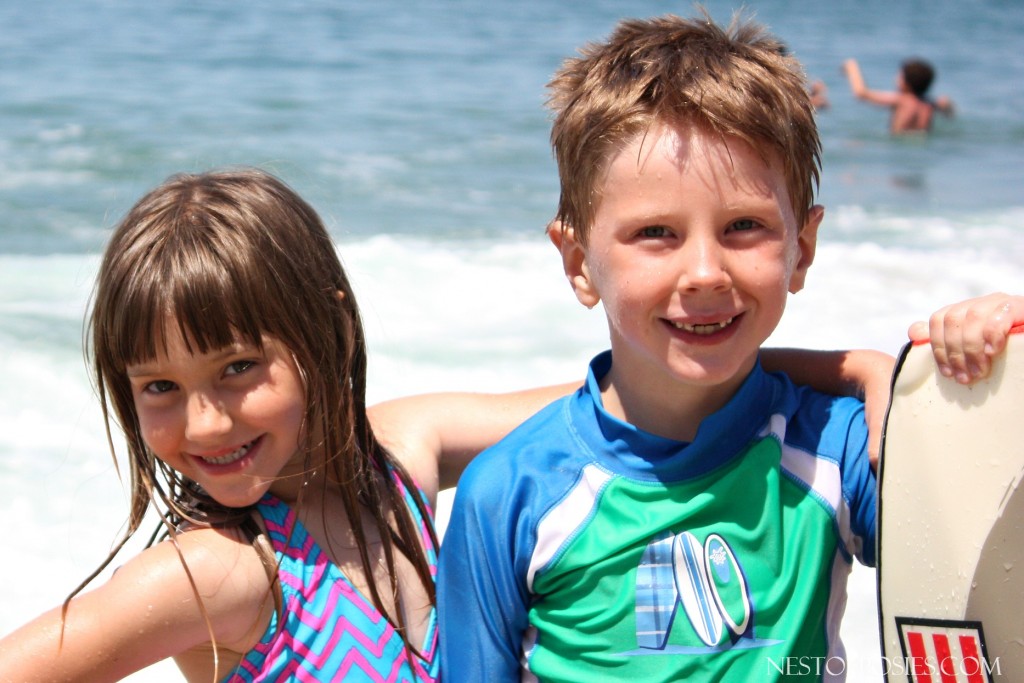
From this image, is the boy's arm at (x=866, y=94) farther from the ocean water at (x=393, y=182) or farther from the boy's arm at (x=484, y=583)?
the boy's arm at (x=484, y=583)

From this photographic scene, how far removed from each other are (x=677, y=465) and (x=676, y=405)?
0.12 meters

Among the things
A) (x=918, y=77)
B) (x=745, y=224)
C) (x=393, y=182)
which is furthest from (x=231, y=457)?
(x=918, y=77)

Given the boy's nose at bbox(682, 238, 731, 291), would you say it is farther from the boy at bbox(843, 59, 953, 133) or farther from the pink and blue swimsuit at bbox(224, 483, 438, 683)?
the boy at bbox(843, 59, 953, 133)

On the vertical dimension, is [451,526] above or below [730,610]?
above

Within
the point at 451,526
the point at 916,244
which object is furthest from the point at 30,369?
the point at 916,244

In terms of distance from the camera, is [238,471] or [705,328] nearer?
[705,328]

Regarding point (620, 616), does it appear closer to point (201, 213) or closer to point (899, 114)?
point (201, 213)

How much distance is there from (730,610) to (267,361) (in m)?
0.81

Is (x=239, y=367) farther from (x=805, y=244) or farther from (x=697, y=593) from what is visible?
(x=805, y=244)

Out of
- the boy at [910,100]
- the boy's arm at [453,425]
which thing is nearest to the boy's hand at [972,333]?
the boy's arm at [453,425]

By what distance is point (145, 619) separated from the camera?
1.77 metres

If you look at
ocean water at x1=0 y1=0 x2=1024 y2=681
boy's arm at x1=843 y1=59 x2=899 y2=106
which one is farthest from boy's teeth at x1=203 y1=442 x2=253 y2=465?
boy's arm at x1=843 y1=59 x2=899 y2=106

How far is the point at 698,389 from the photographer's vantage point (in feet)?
6.21

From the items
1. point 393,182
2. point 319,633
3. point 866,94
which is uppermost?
point 866,94
